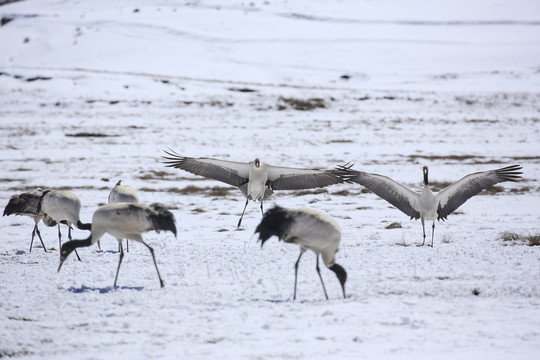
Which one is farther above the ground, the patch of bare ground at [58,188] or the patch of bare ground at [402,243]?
the patch of bare ground at [58,188]

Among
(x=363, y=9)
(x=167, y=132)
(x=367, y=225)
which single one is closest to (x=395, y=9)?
(x=363, y=9)

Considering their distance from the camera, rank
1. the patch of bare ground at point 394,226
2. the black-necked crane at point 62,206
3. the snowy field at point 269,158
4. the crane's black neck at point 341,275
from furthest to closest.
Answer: the patch of bare ground at point 394,226, the black-necked crane at point 62,206, the crane's black neck at point 341,275, the snowy field at point 269,158

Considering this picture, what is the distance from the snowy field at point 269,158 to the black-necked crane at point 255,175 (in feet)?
3.80

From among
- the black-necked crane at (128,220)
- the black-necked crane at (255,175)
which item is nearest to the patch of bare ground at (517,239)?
the black-necked crane at (255,175)

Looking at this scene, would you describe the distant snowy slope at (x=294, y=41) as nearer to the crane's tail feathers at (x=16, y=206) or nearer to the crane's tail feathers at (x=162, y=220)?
the crane's tail feathers at (x=16, y=206)

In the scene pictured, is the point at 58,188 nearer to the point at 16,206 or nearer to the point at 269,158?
the point at 16,206

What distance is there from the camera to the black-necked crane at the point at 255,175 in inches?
522

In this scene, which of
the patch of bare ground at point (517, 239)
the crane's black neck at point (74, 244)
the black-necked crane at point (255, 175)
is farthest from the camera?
the black-necked crane at point (255, 175)

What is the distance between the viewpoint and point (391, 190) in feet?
40.0

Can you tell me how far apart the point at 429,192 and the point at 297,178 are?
10.0 ft

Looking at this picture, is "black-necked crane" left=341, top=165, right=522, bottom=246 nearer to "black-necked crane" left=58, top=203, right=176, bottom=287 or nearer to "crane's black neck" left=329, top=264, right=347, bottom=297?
"crane's black neck" left=329, top=264, right=347, bottom=297

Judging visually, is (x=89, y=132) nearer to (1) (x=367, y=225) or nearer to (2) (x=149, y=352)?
(1) (x=367, y=225)

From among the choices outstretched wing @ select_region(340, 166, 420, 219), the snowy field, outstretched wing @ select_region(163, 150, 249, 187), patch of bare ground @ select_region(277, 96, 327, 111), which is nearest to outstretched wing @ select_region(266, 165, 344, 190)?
outstretched wing @ select_region(340, 166, 420, 219)

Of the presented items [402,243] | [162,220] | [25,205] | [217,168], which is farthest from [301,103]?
[162,220]
